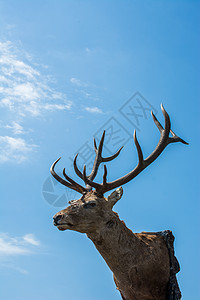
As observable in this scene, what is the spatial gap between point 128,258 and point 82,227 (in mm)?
880

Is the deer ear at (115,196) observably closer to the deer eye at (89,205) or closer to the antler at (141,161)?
the antler at (141,161)

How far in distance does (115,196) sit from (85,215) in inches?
25.2

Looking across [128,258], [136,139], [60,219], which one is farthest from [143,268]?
[136,139]

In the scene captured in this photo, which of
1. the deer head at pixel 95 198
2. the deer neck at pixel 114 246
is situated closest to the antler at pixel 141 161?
the deer head at pixel 95 198

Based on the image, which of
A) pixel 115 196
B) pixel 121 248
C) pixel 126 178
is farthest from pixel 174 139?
pixel 121 248

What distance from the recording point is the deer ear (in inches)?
239

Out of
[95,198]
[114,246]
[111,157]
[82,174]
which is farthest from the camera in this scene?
[111,157]

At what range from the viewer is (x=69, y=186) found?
655 cm

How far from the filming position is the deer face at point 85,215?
5695mm

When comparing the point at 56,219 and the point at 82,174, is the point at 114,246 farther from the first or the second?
the point at 82,174

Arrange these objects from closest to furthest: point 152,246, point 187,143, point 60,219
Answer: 1. point 60,219
2. point 152,246
3. point 187,143

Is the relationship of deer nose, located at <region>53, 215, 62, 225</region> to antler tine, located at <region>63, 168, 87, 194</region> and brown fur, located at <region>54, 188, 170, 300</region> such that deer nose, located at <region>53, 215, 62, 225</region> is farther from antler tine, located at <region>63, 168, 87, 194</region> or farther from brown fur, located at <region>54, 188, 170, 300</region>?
antler tine, located at <region>63, 168, 87, 194</region>

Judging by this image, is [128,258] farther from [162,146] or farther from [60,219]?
[162,146]

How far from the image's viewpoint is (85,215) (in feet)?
18.9
